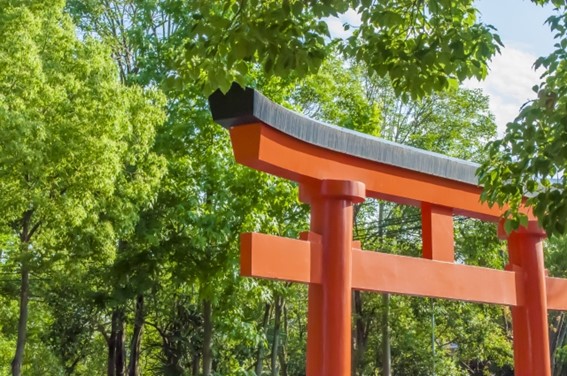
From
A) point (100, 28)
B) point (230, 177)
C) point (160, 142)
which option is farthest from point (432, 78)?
point (100, 28)

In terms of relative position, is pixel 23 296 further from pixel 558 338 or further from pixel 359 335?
pixel 558 338

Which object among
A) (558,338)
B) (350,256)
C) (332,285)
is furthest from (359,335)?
(332,285)

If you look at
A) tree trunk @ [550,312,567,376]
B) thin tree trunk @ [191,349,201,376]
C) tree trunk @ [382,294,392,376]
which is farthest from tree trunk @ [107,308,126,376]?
tree trunk @ [550,312,567,376]

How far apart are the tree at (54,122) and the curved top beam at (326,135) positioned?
5381 mm

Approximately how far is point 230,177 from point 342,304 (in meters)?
7.48

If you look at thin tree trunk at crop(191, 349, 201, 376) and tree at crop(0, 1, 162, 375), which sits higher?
tree at crop(0, 1, 162, 375)

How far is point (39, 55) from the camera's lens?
1209cm

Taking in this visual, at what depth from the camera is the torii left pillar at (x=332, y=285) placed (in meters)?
6.82

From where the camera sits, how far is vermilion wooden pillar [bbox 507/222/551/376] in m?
8.90

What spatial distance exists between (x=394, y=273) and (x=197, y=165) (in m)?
7.64

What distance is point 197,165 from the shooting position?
14.5 metres

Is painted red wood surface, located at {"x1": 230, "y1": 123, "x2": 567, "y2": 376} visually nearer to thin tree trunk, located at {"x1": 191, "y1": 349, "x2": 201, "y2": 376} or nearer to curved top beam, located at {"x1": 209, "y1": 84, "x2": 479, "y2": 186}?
curved top beam, located at {"x1": 209, "y1": 84, "x2": 479, "y2": 186}

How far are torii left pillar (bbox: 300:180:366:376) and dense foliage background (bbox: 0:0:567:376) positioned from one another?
1297 millimetres

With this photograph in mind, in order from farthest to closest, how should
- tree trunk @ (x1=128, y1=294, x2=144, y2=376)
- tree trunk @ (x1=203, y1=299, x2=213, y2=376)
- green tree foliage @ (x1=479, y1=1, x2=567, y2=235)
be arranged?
tree trunk @ (x1=128, y1=294, x2=144, y2=376)
tree trunk @ (x1=203, y1=299, x2=213, y2=376)
green tree foliage @ (x1=479, y1=1, x2=567, y2=235)
